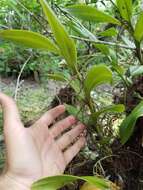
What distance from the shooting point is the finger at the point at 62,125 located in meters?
0.85

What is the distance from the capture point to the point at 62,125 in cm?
87

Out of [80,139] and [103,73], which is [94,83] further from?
[80,139]

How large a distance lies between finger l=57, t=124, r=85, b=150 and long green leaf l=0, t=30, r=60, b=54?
22 cm

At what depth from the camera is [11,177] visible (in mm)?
791

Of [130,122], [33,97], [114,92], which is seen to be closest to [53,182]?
[130,122]

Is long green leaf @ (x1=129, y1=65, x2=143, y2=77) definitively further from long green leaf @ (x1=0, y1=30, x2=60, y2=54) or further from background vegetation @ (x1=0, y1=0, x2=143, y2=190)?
long green leaf @ (x1=0, y1=30, x2=60, y2=54)

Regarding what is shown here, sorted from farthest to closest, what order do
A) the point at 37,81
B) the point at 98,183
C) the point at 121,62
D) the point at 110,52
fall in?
1. the point at 37,81
2. the point at 121,62
3. the point at 110,52
4. the point at 98,183

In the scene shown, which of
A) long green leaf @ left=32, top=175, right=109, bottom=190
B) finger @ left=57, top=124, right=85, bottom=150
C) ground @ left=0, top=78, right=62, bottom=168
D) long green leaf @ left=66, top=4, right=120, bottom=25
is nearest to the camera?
long green leaf @ left=32, top=175, right=109, bottom=190

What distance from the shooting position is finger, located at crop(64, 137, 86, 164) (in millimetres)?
867

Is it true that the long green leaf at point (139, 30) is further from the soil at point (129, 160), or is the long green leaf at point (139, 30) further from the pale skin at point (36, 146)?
the pale skin at point (36, 146)

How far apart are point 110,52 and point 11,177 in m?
0.32

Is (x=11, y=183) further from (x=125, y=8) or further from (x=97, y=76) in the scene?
(x=125, y=8)

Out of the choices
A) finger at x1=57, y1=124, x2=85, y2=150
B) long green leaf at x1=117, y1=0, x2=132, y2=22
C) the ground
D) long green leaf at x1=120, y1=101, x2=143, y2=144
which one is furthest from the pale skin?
the ground

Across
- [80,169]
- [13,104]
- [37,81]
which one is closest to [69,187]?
[80,169]
